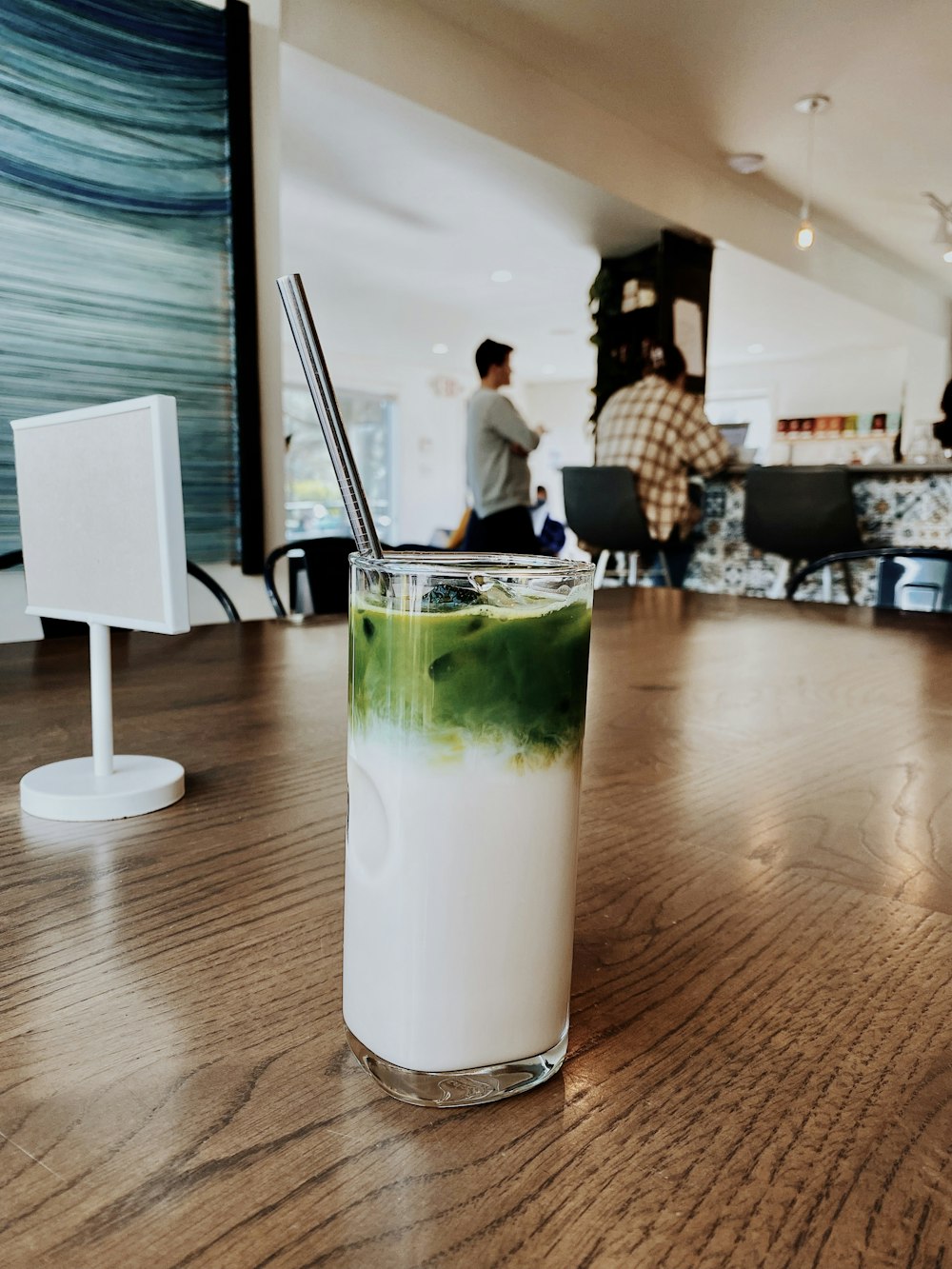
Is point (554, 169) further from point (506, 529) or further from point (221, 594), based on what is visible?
point (221, 594)

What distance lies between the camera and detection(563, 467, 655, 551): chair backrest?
4109 mm

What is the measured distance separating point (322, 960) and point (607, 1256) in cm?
17

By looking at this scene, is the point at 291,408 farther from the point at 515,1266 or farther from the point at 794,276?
the point at 515,1266

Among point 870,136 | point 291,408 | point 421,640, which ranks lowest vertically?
point 421,640

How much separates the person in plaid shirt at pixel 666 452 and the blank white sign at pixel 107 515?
3.72 metres

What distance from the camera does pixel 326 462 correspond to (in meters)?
10.9

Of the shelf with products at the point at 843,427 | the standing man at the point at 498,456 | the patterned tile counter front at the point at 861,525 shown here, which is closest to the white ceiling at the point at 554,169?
the standing man at the point at 498,456

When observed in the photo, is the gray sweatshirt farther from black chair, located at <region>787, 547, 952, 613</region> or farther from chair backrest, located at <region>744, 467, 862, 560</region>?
black chair, located at <region>787, 547, 952, 613</region>

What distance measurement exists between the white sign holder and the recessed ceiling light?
494 cm

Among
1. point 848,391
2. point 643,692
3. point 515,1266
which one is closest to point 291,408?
point 848,391

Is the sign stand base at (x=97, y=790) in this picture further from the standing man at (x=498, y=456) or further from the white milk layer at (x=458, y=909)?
the standing man at (x=498, y=456)

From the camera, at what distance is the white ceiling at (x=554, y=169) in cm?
341

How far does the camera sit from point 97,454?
53cm

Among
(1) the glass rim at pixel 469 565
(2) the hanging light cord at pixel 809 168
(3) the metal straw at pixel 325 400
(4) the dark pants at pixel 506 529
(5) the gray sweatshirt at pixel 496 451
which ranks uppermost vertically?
(2) the hanging light cord at pixel 809 168
